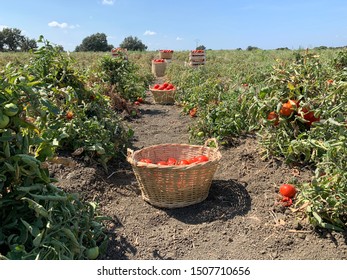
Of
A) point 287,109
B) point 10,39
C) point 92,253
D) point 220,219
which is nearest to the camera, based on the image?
point 92,253

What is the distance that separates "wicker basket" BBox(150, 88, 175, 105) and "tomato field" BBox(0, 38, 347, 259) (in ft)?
6.32

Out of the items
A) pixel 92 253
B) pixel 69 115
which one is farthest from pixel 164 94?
pixel 92 253

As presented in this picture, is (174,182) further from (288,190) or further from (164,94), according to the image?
(164,94)

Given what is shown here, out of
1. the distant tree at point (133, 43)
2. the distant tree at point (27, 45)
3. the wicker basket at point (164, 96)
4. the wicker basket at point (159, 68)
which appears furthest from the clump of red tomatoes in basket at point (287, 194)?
the distant tree at point (133, 43)

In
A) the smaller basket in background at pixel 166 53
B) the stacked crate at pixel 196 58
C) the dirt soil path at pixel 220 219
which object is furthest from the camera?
the smaller basket in background at pixel 166 53

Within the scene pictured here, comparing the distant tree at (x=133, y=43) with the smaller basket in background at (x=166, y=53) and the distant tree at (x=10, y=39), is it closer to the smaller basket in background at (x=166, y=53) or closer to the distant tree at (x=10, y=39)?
the distant tree at (x=10, y=39)

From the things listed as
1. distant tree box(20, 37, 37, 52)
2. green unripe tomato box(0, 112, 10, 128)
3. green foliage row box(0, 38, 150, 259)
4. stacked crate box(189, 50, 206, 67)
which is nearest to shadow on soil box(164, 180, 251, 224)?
green foliage row box(0, 38, 150, 259)

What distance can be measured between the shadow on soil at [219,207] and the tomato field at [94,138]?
0.35m

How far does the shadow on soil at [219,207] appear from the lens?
2910mm

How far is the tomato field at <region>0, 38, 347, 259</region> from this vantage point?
183 centimetres

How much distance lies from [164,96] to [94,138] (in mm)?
4603

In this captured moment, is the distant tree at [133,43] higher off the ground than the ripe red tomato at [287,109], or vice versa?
the distant tree at [133,43]

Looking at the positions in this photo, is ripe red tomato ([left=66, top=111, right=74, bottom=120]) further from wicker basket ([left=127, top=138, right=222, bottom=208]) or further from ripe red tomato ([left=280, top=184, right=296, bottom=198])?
ripe red tomato ([left=280, top=184, right=296, bottom=198])

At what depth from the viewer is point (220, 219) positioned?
286cm
